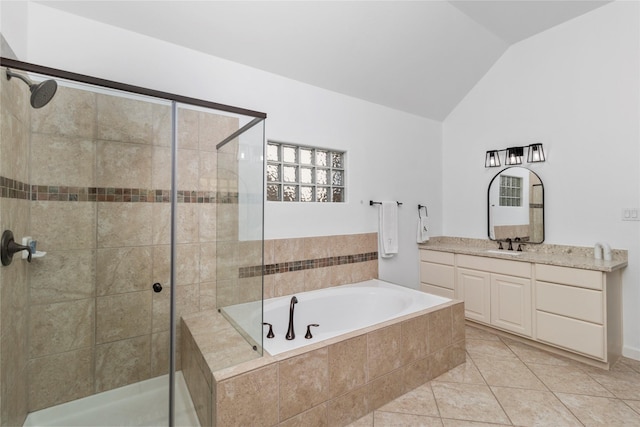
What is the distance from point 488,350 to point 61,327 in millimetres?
3151

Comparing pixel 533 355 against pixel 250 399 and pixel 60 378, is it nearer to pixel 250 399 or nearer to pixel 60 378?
pixel 250 399

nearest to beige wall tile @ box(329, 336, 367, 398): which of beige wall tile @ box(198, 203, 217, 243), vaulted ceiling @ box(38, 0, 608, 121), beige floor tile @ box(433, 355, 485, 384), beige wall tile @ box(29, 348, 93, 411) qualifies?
beige floor tile @ box(433, 355, 485, 384)

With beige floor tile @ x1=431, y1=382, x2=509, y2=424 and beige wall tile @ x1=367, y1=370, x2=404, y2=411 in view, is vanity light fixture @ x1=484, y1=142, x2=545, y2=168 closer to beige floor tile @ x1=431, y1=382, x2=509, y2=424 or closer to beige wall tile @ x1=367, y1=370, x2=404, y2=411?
beige floor tile @ x1=431, y1=382, x2=509, y2=424

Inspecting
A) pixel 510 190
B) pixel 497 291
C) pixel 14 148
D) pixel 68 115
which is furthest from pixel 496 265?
pixel 14 148

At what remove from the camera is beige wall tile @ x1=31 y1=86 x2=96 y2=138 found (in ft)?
4.76

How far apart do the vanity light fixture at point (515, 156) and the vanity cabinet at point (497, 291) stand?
1176 millimetres

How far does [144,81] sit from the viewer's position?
82.8 inches

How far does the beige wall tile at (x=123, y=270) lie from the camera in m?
1.71

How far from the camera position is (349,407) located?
1.82m

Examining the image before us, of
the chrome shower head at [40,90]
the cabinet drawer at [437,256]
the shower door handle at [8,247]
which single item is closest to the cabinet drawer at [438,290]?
the cabinet drawer at [437,256]

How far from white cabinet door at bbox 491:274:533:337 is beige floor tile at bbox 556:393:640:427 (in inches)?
29.6

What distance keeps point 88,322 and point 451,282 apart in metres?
3.27

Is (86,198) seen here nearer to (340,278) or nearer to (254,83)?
(254,83)

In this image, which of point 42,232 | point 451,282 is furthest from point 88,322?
point 451,282
